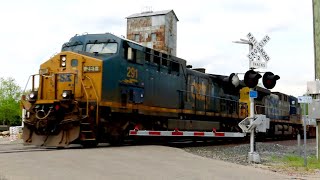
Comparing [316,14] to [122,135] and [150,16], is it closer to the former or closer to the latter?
[122,135]

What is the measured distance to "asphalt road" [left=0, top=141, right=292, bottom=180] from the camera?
7359 millimetres

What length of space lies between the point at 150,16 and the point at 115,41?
4858 cm

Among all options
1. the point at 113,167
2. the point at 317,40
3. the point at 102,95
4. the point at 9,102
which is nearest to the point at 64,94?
the point at 102,95

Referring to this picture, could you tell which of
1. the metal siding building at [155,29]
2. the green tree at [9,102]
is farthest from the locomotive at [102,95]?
the green tree at [9,102]

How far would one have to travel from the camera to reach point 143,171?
8.17 metres

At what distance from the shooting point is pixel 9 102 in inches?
2704

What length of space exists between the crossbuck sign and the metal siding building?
4521 cm

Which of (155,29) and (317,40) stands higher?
(155,29)

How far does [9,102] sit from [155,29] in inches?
1120

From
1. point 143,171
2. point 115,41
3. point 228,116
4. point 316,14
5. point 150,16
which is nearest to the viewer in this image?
point 143,171

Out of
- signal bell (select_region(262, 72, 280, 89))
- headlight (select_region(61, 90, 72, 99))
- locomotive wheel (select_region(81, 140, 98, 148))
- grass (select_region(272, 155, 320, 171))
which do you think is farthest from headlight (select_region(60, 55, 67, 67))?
grass (select_region(272, 155, 320, 171))

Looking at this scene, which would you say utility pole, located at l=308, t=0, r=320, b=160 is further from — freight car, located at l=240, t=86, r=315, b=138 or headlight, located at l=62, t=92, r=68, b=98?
freight car, located at l=240, t=86, r=315, b=138

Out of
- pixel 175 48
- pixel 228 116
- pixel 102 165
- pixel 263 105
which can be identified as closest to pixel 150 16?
pixel 175 48

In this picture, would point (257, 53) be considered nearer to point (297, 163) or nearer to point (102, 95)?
point (297, 163)
